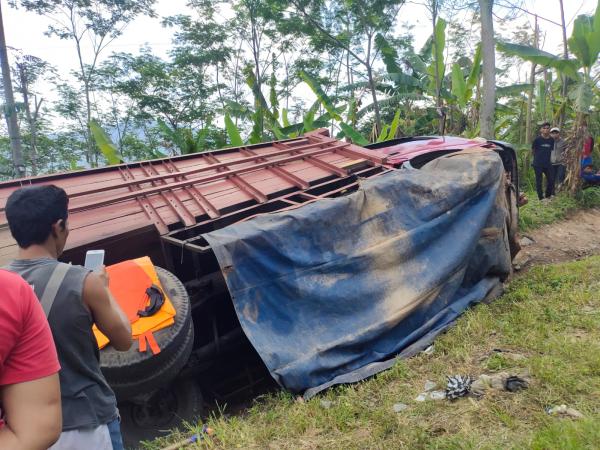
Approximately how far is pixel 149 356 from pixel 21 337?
2012mm

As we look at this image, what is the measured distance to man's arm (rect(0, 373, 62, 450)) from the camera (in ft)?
3.53

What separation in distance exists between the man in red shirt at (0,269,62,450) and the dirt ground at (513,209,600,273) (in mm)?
6432

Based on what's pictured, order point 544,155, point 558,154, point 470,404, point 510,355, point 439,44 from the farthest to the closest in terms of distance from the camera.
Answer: point 439,44 < point 558,154 < point 544,155 < point 510,355 < point 470,404

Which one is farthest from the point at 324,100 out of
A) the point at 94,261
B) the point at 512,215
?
the point at 94,261

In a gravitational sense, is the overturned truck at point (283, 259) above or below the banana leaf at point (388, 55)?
below

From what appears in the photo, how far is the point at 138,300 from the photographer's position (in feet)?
10.5

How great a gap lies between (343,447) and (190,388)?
166cm

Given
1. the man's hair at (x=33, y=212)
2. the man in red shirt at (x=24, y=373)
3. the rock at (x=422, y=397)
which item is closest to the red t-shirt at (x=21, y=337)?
the man in red shirt at (x=24, y=373)

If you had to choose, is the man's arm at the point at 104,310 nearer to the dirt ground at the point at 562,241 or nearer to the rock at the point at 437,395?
the rock at the point at 437,395

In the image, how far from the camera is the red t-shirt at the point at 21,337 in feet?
3.38

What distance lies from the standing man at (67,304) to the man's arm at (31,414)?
1.29ft

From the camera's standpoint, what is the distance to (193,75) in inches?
677

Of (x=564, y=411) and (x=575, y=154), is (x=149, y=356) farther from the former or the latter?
(x=575, y=154)

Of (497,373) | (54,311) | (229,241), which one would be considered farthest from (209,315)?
(54,311)
